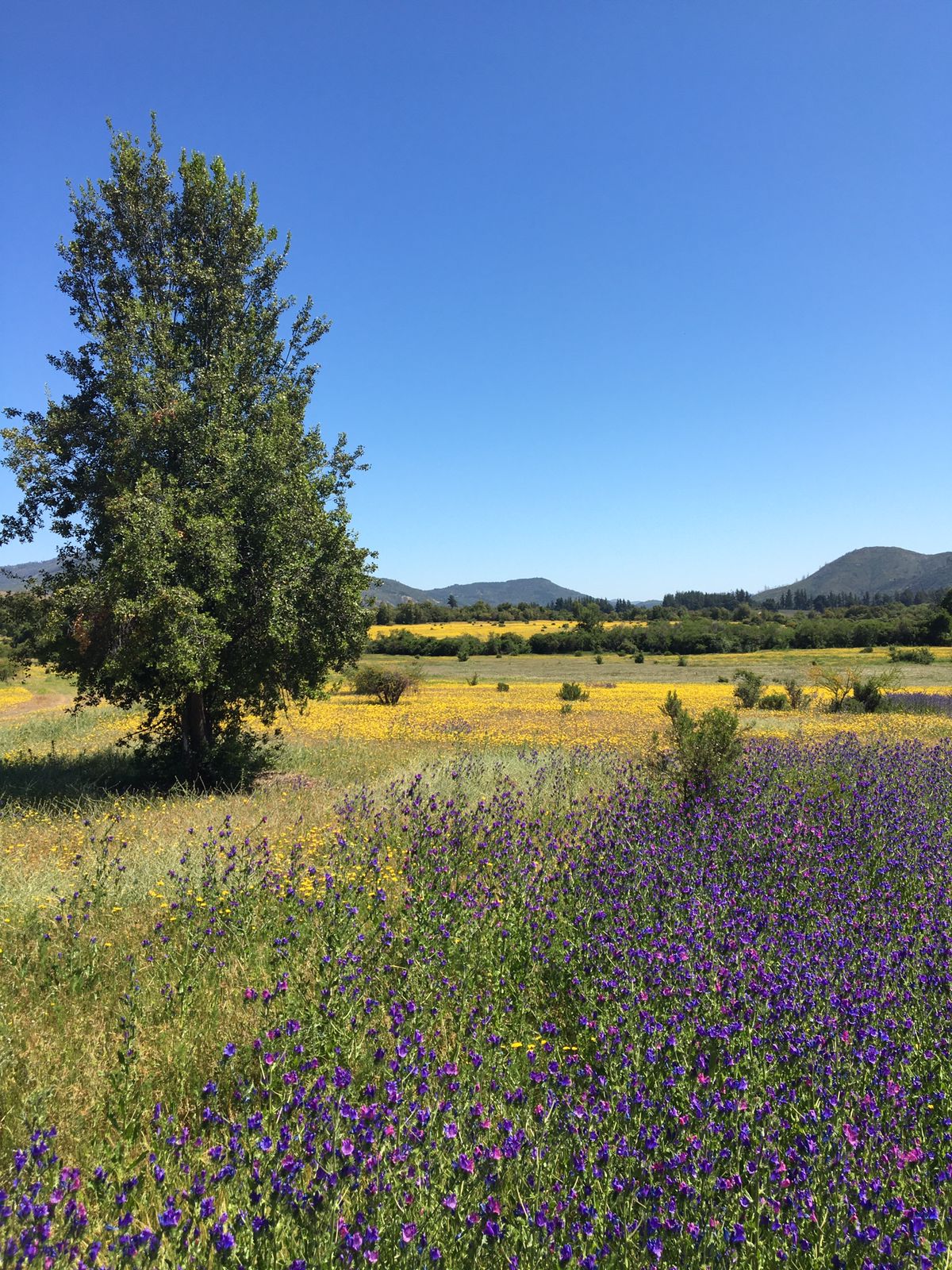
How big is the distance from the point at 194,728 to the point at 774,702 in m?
24.6

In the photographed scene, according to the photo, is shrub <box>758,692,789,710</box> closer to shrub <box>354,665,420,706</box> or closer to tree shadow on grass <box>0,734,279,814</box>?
shrub <box>354,665,420,706</box>

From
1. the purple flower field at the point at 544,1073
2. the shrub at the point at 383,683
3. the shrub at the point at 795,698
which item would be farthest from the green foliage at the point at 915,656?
the purple flower field at the point at 544,1073

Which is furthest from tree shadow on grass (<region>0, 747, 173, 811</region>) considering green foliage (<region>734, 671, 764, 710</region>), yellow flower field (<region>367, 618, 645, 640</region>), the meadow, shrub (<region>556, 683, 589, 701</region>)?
yellow flower field (<region>367, 618, 645, 640</region>)

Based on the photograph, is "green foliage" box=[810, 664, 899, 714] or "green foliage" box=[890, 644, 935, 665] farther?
"green foliage" box=[890, 644, 935, 665]

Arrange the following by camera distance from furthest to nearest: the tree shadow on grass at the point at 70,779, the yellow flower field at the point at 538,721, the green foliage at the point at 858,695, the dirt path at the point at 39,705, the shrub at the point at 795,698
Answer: the dirt path at the point at 39,705, the shrub at the point at 795,698, the green foliage at the point at 858,695, the yellow flower field at the point at 538,721, the tree shadow on grass at the point at 70,779

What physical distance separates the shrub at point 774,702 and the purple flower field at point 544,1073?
23.4 meters

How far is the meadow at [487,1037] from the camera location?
2469mm

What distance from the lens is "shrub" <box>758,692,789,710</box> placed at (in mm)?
28644

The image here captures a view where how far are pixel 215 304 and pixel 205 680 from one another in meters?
7.93

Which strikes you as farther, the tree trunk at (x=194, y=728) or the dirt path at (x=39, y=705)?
the dirt path at (x=39, y=705)

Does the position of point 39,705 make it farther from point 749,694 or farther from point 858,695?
point 858,695

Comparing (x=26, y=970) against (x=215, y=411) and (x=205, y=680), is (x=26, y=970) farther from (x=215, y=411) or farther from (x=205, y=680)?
(x=215, y=411)

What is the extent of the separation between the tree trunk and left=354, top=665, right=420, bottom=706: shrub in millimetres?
16605

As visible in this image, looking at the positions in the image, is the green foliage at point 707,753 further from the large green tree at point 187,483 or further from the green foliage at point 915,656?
the green foliage at point 915,656
